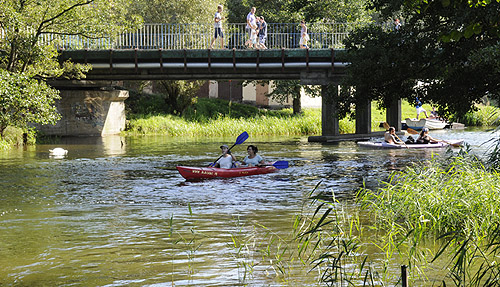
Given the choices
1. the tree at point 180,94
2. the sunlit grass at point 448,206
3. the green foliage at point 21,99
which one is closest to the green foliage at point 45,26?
the green foliage at point 21,99

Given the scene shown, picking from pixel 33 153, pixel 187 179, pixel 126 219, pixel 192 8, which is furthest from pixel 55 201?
pixel 192 8

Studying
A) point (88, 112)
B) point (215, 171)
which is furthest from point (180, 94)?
point (215, 171)

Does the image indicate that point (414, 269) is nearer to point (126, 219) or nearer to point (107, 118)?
point (126, 219)

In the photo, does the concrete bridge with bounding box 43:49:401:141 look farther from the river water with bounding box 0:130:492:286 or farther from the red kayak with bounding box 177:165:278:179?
the red kayak with bounding box 177:165:278:179

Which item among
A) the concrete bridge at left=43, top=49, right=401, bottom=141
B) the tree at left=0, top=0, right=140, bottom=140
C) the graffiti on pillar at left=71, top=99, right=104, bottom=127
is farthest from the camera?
the graffiti on pillar at left=71, top=99, right=104, bottom=127

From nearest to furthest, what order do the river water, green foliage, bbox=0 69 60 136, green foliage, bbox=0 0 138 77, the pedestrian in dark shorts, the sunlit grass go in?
the river water → the sunlit grass → green foliage, bbox=0 69 60 136 → green foliage, bbox=0 0 138 77 → the pedestrian in dark shorts

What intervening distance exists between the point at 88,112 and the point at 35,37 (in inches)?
477

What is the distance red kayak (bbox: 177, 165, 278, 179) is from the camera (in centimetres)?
1612

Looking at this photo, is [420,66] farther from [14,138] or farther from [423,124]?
[423,124]

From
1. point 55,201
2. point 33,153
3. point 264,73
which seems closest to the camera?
point 55,201

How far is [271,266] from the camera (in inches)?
298

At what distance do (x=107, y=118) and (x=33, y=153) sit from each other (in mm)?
12692

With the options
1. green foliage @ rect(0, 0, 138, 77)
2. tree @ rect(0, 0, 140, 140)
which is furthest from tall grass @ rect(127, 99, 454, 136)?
green foliage @ rect(0, 0, 138, 77)

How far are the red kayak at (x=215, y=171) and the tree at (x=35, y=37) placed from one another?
9730 mm
